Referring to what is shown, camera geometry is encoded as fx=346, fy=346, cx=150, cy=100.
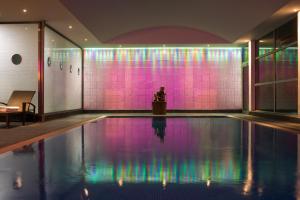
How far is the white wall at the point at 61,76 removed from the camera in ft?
35.8

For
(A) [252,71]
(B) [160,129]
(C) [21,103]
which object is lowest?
(B) [160,129]

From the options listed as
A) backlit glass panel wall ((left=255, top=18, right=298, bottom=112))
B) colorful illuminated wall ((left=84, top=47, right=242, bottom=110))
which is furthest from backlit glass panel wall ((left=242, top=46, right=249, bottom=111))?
backlit glass panel wall ((left=255, top=18, right=298, bottom=112))

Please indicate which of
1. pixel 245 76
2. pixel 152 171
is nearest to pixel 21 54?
pixel 152 171

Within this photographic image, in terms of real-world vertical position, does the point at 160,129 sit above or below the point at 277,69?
below

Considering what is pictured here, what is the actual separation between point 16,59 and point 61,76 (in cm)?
231

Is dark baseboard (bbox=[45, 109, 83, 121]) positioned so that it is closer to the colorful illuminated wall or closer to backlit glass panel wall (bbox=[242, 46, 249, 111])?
the colorful illuminated wall

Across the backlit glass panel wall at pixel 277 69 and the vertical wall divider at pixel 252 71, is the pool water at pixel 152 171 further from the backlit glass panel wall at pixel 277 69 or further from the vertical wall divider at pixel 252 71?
the vertical wall divider at pixel 252 71

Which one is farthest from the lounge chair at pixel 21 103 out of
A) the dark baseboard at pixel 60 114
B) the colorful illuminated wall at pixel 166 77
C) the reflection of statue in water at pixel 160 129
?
the colorful illuminated wall at pixel 166 77

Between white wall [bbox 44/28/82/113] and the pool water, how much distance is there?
18.9 ft

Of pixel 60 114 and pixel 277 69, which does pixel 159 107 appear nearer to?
pixel 60 114

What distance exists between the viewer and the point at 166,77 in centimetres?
1631

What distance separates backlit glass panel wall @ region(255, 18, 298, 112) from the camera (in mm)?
11266

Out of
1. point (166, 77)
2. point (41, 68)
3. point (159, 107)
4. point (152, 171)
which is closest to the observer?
point (152, 171)

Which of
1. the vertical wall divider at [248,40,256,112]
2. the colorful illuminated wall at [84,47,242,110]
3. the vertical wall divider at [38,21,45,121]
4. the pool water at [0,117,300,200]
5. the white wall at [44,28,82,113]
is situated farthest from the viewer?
the colorful illuminated wall at [84,47,242,110]
